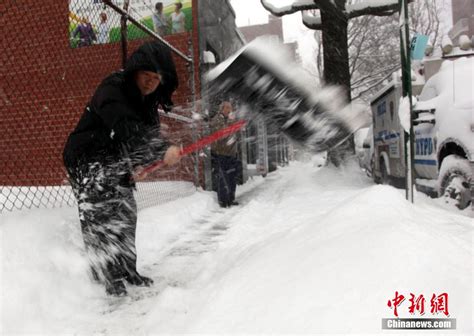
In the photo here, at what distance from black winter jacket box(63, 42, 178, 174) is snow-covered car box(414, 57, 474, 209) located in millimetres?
3150

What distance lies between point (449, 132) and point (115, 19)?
4337 mm

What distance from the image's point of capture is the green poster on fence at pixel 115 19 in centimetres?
519

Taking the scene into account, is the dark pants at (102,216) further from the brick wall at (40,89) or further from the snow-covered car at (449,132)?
the brick wall at (40,89)

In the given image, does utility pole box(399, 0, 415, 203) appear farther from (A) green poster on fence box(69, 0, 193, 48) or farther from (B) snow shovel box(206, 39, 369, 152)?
(A) green poster on fence box(69, 0, 193, 48)

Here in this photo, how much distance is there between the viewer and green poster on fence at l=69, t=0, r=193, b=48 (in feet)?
17.0

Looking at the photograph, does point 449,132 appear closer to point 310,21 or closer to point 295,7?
point 295,7

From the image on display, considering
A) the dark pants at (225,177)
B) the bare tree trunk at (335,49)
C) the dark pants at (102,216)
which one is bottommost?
the dark pants at (225,177)

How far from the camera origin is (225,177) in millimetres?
6090

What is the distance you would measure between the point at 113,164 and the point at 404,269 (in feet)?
6.21

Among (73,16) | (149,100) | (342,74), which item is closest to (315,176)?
(342,74)

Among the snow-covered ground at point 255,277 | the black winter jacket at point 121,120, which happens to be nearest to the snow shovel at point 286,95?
the snow-covered ground at point 255,277

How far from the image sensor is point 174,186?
6.23m

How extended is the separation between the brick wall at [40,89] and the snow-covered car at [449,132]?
3.84m

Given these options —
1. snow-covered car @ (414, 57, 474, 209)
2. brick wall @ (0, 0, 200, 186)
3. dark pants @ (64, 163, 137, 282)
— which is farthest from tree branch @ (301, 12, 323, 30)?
dark pants @ (64, 163, 137, 282)
